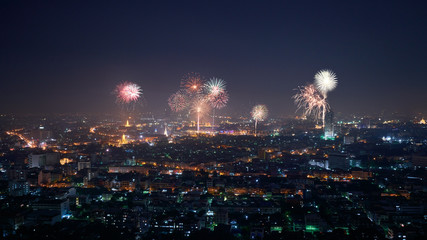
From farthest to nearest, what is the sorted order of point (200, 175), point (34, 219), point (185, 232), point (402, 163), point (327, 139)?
point (327, 139) → point (402, 163) → point (200, 175) → point (34, 219) → point (185, 232)

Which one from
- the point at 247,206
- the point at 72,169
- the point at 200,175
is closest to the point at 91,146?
the point at 72,169

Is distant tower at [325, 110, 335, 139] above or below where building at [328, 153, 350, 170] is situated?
above

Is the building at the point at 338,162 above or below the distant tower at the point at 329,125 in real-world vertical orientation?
below

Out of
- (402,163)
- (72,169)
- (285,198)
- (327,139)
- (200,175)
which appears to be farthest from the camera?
(327,139)

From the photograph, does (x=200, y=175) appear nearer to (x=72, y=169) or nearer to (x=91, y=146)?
(x=72, y=169)

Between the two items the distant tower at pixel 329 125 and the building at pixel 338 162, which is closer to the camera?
the building at pixel 338 162

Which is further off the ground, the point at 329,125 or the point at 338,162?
the point at 329,125

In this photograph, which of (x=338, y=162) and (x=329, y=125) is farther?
(x=329, y=125)

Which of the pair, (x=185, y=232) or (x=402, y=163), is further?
(x=402, y=163)

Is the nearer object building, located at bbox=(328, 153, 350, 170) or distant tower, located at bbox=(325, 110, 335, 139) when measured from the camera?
building, located at bbox=(328, 153, 350, 170)
